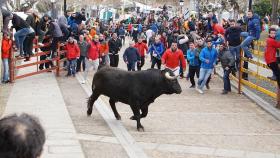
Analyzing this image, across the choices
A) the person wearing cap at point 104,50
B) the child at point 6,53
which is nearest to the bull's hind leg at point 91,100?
the child at point 6,53

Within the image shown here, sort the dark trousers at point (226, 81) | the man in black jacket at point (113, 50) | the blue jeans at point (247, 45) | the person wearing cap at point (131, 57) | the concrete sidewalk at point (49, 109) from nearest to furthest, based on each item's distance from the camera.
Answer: the concrete sidewalk at point (49, 109) < the dark trousers at point (226, 81) < the blue jeans at point (247, 45) < the person wearing cap at point (131, 57) < the man in black jacket at point (113, 50)

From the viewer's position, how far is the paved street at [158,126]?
924 cm

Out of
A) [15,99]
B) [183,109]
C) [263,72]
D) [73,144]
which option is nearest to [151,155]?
[73,144]

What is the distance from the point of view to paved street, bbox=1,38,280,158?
9.24 m

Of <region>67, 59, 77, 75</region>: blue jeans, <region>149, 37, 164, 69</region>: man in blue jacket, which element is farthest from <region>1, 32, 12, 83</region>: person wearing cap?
<region>149, 37, 164, 69</region>: man in blue jacket

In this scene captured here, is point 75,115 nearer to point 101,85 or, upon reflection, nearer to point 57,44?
point 101,85

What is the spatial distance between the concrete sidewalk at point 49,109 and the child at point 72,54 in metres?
0.76

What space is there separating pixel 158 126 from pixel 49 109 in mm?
2898

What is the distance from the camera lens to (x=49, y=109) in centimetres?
1282

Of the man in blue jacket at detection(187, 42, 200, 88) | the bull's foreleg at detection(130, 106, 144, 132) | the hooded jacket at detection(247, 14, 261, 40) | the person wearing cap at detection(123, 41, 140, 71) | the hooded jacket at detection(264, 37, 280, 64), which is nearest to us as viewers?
the bull's foreleg at detection(130, 106, 144, 132)

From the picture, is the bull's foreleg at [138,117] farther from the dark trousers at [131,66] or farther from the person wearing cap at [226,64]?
the dark trousers at [131,66]

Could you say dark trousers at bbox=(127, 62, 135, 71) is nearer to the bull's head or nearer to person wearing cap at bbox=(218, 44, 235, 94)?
person wearing cap at bbox=(218, 44, 235, 94)

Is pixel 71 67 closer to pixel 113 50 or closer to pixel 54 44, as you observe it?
pixel 54 44

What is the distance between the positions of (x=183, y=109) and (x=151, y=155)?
496 centimetres
